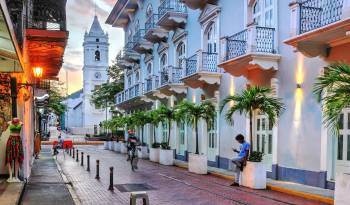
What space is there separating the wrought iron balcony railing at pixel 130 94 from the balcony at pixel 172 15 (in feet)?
26.4

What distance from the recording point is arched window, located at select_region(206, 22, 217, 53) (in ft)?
71.5

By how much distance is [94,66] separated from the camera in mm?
89000

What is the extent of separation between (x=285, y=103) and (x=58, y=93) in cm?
5092

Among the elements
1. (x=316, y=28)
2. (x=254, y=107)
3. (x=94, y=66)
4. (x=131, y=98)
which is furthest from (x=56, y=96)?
(x=316, y=28)

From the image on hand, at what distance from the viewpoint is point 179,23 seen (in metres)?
25.9

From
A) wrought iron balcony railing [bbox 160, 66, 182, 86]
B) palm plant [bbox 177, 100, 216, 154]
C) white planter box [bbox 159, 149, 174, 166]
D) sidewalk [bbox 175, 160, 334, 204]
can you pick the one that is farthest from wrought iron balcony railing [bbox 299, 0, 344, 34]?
wrought iron balcony railing [bbox 160, 66, 182, 86]

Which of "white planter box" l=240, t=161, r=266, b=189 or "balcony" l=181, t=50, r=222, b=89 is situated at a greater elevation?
"balcony" l=181, t=50, r=222, b=89

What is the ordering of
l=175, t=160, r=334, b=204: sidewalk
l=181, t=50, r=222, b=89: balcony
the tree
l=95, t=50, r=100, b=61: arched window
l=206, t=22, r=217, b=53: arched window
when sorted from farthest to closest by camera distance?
1. l=95, t=50, r=100, b=61: arched window
2. the tree
3. l=206, t=22, r=217, b=53: arched window
4. l=181, t=50, r=222, b=89: balcony
5. l=175, t=160, r=334, b=204: sidewalk

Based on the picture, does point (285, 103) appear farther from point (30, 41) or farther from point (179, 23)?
point (179, 23)

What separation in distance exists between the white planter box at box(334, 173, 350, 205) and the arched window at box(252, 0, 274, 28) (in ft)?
27.3

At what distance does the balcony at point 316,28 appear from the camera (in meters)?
12.6

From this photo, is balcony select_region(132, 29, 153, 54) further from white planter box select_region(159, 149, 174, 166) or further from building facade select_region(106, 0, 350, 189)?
white planter box select_region(159, 149, 174, 166)

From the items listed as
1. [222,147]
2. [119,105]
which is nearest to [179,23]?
[222,147]

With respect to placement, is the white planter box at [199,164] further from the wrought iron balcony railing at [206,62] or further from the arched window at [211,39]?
the arched window at [211,39]
